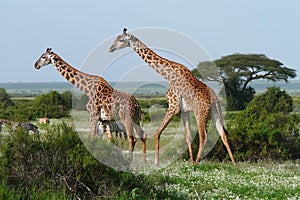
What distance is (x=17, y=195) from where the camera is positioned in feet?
34.1

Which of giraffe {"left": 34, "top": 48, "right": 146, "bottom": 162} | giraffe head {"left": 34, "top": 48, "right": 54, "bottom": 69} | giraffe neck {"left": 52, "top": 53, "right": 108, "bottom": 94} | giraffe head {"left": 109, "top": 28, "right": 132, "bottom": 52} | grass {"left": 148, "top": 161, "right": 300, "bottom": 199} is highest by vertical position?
giraffe head {"left": 109, "top": 28, "right": 132, "bottom": 52}

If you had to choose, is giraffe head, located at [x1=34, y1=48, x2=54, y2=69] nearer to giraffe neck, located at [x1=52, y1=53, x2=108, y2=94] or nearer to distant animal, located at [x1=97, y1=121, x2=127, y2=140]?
giraffe neck, located at [x1=52, y1=53, x2=108, y2=94]

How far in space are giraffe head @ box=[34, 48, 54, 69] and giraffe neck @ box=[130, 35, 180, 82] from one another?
235cm

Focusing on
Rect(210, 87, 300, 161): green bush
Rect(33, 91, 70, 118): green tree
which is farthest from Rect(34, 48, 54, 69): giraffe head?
Rect(33, 91, 70, 118): green tree

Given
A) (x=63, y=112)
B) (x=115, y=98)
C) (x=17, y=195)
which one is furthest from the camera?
(x=63, y=112)

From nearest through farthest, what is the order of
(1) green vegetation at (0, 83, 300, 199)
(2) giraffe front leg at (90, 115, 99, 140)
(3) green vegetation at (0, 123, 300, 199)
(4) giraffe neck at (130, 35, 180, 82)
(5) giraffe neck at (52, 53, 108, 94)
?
(3) green vegetation at (0, 123, 300, 199)
(1) green vegetation at (0, 83, 300, 199)
(2) giraffe front leg at (90, 115, 99, 140)
(4) giraffe neck at (130, 35, 180, 82)
(5) giraffe neck at (52, 53, 108, 94)

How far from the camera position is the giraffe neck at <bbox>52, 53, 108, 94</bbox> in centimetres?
1759

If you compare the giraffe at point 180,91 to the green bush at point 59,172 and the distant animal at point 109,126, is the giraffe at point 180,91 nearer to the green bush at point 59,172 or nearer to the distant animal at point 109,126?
the distant animal at point 109,126

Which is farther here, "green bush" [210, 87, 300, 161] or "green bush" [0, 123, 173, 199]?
"green bush" [210, 87, 300, 161]

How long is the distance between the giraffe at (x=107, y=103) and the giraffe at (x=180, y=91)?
76 cm

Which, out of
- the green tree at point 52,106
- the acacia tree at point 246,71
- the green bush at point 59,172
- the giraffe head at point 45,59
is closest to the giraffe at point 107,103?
the giraffe head at point 45,59

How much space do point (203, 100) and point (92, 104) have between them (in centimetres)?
297

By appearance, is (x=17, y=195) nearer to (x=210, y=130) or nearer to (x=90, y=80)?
(x=90, y=80)

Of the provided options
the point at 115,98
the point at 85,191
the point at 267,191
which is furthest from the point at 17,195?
the point at 115,98
